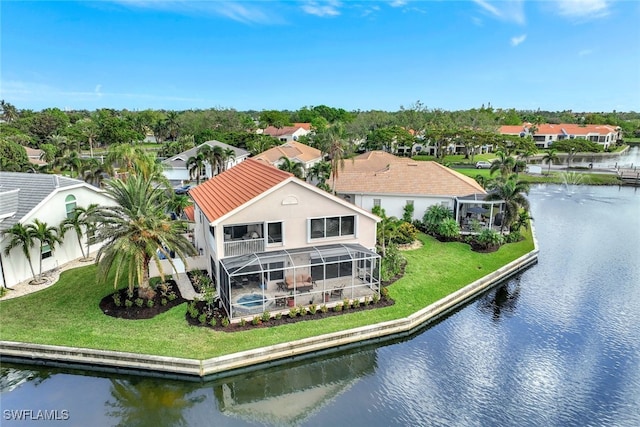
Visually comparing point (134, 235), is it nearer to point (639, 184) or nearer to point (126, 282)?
point (126, 282)

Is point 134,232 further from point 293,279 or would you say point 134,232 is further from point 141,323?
point 293,279

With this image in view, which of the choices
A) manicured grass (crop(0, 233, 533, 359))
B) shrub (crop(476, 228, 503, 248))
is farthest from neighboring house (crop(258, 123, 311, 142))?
manicured grass (crop(0, 233, 533, 359))

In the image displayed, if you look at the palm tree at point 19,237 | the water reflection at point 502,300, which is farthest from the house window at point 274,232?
the palm tree at point 19,237

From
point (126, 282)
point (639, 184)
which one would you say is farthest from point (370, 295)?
point (639, 184)

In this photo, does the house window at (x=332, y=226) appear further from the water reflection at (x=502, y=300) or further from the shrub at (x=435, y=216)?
the shrub at (x=435, y=216)

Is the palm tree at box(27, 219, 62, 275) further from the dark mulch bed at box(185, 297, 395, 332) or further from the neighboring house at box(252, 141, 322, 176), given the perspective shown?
the neighboring house at box(252, 141, 322, 176)

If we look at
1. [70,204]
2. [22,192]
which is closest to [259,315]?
[70,204]
